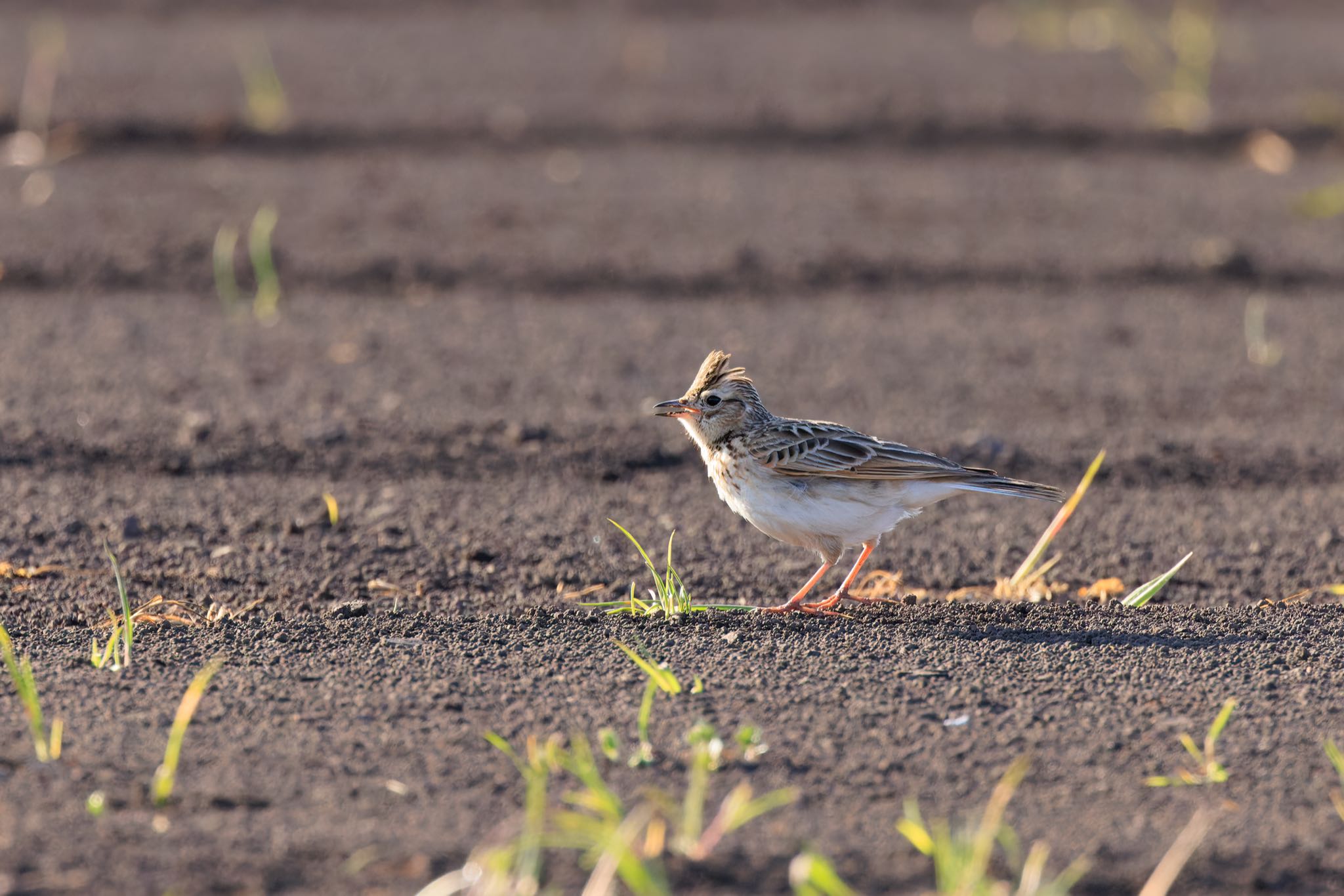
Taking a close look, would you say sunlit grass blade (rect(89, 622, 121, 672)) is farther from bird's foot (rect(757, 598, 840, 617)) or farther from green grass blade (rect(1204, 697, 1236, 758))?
green grass blade (rect(1204, 697, 1236, 758))

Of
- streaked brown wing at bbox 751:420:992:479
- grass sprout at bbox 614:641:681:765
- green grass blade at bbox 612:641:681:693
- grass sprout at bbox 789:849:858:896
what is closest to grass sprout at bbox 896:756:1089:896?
grass sprout at bbox 789:849:858:896

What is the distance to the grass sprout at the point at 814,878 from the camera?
11.0 feet

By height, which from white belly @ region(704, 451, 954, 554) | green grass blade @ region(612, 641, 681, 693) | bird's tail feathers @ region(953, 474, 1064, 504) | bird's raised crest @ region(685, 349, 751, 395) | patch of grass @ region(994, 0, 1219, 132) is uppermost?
patch of grass @ region(994, 0, 1219, 132)

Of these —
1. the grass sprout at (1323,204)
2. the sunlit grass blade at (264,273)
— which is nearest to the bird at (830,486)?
the sunlit grass blade at (264,273)

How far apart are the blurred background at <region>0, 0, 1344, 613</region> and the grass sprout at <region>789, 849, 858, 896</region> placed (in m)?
2.29

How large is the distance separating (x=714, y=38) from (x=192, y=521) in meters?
11.7

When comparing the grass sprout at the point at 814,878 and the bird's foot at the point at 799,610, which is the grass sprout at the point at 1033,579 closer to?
the bird's foot at the point at 799,610

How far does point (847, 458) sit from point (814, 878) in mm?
2422

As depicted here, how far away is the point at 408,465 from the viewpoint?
7387 millimetres

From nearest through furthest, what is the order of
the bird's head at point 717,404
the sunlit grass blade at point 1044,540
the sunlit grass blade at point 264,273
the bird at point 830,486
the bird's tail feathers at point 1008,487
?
1. the bird's tail feathers at point 1008,487
2. the bird at point 830,486
3. the sunlit grass blade at point 1044,540
4. the bird's head at point 717,404
5. the sunlit grass blade at point 264,273

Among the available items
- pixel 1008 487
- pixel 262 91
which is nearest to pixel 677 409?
pixel 1008 487

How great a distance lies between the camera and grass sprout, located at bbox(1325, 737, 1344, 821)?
3994mm

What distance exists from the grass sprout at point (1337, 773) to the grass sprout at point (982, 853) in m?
0.76

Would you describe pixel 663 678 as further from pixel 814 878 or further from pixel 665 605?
pixel 814 878
